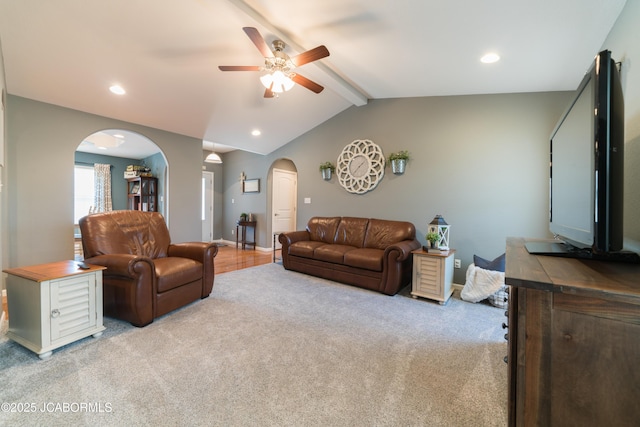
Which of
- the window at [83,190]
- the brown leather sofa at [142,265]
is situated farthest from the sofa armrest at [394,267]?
the window at [83,190]

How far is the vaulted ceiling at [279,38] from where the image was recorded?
2.03 metres

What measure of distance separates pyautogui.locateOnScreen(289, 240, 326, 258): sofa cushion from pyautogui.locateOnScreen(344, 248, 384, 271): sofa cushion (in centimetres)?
63

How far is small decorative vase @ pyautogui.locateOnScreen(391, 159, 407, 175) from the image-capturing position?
390 cm

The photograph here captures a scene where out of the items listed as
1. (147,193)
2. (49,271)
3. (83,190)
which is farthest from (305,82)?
(83,190)

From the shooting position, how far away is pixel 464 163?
11.5ft

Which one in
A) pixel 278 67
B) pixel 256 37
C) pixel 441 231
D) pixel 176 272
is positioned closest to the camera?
pixel 256 37

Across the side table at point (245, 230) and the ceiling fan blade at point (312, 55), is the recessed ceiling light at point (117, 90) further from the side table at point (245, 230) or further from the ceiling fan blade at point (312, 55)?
the side table at point (245, 230)

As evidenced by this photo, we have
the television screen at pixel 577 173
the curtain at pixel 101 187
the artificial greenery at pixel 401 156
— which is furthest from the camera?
the curtain at pixel 101 187

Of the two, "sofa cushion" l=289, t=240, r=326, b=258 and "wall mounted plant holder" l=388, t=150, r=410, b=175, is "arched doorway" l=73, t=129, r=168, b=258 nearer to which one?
"sofa cushion" l=289, t=240, r=326, b=258

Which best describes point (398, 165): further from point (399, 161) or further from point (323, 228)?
point (323, 228)

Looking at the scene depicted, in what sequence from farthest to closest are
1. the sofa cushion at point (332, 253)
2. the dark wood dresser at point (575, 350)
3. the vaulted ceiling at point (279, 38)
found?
the sofa cushion at point (332, 253)
the vaulted ceiling at point (279, 38)
the dark wood dresser at point (575, 350)

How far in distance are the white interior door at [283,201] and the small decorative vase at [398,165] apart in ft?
9.25

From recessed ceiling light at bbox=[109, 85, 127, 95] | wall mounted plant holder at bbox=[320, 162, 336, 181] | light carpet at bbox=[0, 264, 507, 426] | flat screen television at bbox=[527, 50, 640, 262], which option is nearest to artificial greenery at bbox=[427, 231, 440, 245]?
light carpet at bbox=[0, 264, 507, 426]

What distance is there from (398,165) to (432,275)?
66.7 inches
